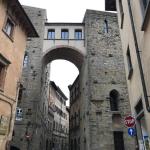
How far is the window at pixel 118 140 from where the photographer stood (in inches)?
592

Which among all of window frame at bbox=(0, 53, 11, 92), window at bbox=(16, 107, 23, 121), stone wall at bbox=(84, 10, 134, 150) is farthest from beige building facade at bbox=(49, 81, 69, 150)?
window frame at bbox=(0, 53, 11, 92)

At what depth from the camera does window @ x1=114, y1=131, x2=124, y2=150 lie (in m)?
15.0

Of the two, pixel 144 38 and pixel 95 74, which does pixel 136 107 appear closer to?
pixel 144 38

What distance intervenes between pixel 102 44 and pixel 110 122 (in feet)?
24.1

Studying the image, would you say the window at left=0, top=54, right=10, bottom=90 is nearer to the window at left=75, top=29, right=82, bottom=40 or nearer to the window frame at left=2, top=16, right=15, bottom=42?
the window frame at left=2, top=16, right=15, bottom=42

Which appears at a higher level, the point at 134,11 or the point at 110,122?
the point at 134,11

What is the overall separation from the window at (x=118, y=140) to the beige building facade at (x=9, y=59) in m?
8.97

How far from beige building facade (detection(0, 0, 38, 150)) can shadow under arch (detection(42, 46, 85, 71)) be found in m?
8.38

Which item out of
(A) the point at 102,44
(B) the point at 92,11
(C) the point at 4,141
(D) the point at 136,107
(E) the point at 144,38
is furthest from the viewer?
(B) the point at 92,11

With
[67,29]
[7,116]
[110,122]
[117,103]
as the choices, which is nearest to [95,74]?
[117,103]

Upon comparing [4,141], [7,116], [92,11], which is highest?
[92,11]

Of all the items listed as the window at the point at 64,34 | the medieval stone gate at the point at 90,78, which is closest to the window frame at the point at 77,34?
the medieval stone gate at the point at 90,78

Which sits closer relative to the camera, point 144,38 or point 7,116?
point 144,38

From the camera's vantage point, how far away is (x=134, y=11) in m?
6.14
